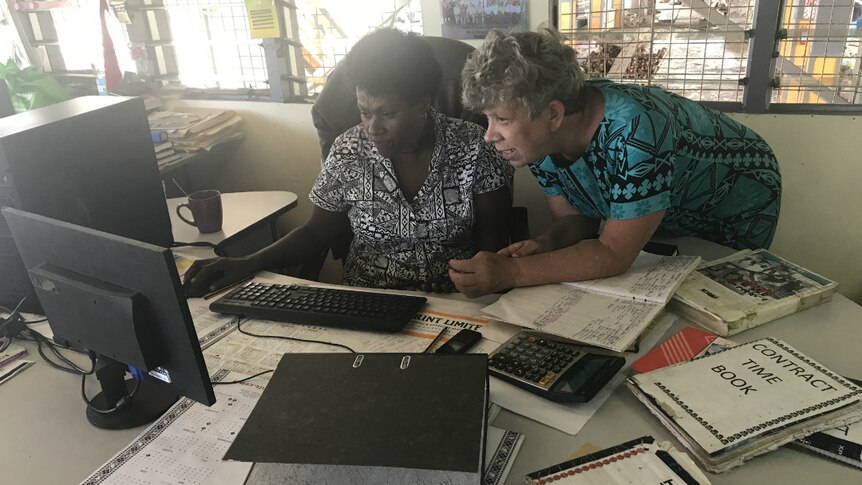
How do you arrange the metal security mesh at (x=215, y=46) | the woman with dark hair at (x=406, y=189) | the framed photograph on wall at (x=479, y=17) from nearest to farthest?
the woman with dark hair at (x=406, y=189), the framed photograph on wall at (x=479, y=17), the metal security mesh at (x=215, y=46)

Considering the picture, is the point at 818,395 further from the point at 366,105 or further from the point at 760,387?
the point at 366,105

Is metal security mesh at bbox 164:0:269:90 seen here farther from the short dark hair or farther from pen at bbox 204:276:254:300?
pen at bbox 204:276:254:300

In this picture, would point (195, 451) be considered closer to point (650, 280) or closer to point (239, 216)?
point (650, 280)

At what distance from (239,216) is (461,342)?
106 cm

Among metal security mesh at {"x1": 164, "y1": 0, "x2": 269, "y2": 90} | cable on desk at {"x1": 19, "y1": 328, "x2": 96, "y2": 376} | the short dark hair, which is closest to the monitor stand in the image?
cable on desk at {"x1": 19, "y1": 328, "x2": 96, "y2": 376}

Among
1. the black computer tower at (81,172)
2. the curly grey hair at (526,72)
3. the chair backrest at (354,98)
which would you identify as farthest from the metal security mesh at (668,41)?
the black computer tower at (81,172)

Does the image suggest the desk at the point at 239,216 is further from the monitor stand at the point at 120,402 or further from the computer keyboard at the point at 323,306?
the monitor stand at the point at 120,402

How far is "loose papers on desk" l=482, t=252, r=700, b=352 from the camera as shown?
1.09m

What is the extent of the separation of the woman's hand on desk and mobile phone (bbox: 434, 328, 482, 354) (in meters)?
0.60

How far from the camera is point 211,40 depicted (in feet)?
8.39

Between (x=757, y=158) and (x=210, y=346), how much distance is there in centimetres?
130

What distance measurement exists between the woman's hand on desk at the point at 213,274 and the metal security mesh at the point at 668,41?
1.16 m

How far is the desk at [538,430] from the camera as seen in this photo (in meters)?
0.84

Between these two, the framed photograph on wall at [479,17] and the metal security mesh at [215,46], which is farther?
the metal security mesh at [215,46]
